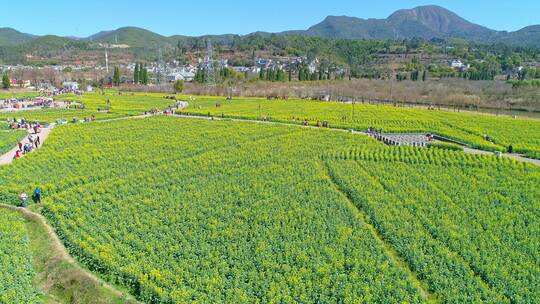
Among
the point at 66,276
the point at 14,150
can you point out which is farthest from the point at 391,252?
the point at 14,150

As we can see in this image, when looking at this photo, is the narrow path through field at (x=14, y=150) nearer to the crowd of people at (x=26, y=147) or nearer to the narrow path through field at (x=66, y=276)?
the crowd of people at (x=26, y=147)

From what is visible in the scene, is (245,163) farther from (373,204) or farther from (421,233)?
(421,233)

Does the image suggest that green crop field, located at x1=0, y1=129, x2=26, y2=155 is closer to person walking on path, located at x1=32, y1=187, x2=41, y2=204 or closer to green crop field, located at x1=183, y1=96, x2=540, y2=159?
person walking on path, located at x1=32, y1=187, x2=41, y2=204

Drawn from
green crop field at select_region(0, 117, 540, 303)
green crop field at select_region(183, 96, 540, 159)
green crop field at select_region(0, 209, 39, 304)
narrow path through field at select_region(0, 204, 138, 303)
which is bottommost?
narrow path through field at select_region(0, 204, 138, 303)

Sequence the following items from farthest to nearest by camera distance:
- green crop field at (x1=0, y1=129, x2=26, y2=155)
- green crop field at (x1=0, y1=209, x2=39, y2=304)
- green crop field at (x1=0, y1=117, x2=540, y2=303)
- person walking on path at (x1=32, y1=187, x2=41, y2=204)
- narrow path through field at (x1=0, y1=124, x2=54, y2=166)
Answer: green crop field at (x1=0, y1=129, x2=26, y2=155) → narrow path through field at (x1=0, y1=124, x2=54, y2=166) → person walking on path at (x1=32, y1=187, x2=41, y2=204) → green crop field at (x1=0, y1=117, x2=540, y2=303) → green crop field at (x1=0, y1=209, x2=39, y2=304)

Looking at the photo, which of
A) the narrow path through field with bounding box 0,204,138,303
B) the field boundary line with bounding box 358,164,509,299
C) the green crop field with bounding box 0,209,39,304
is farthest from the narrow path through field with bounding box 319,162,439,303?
the green crop field with bounding box 0,209,39,304

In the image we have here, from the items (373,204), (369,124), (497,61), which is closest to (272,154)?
(373,204)

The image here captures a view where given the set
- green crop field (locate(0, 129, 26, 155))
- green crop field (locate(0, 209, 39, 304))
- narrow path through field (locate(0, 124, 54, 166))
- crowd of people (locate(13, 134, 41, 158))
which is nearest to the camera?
green crop field (locate(0, 209, 39, 304))

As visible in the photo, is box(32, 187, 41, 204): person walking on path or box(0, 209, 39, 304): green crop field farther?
box(32, 187, 41, 204): person walking on path
